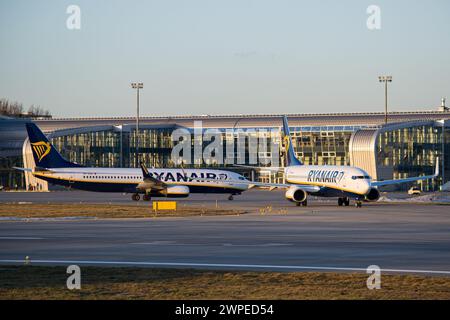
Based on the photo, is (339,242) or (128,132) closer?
(339,242)

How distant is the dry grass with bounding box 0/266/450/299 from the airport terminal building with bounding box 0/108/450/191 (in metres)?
91.9

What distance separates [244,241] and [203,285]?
1360cm

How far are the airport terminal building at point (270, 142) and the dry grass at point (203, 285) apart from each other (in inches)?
3619

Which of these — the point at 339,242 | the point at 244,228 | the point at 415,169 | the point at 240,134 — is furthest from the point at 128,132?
the point at 339,242

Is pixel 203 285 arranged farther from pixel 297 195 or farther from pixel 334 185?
pixel 334 185

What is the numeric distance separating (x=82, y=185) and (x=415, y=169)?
46618 mm

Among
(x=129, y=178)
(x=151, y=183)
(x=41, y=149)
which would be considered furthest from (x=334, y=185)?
(x=41, y=149)

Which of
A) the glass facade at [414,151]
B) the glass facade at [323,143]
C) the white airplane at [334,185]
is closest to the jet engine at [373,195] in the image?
the white airplane at [334,185]

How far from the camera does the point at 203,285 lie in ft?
70.1

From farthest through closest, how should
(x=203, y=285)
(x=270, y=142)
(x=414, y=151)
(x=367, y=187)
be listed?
(x=270, y=142), (x=414, y=151), (x=367, y=187), (x=203, y=285)
